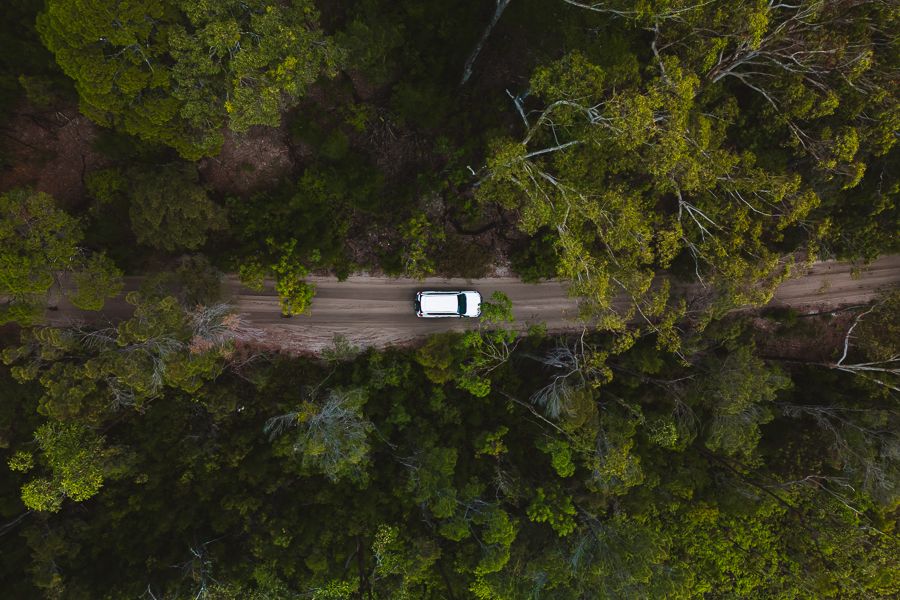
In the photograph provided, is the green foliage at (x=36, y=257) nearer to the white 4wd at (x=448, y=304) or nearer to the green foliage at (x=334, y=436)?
the green foliage at (x=334, y=436)

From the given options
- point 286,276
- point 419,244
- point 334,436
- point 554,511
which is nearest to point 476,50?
point 419,244

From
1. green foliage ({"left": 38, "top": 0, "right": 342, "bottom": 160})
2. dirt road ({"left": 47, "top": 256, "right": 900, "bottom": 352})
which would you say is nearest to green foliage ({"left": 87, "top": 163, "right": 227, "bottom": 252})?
green foliage ({"left": 38, "top": 0, "right": 342, "bottom": 160})

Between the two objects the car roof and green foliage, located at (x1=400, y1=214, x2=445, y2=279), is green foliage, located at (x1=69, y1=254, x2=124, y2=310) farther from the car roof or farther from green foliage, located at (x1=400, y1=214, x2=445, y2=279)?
the car roof

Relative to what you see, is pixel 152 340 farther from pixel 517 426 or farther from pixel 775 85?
pixel 775 85

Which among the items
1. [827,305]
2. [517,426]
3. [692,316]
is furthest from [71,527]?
[827,305]

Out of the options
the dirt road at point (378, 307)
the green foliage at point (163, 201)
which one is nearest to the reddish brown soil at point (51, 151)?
the green foliage at point (163, 201)

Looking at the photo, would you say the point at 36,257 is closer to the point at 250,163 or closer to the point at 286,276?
the point at 286,276
